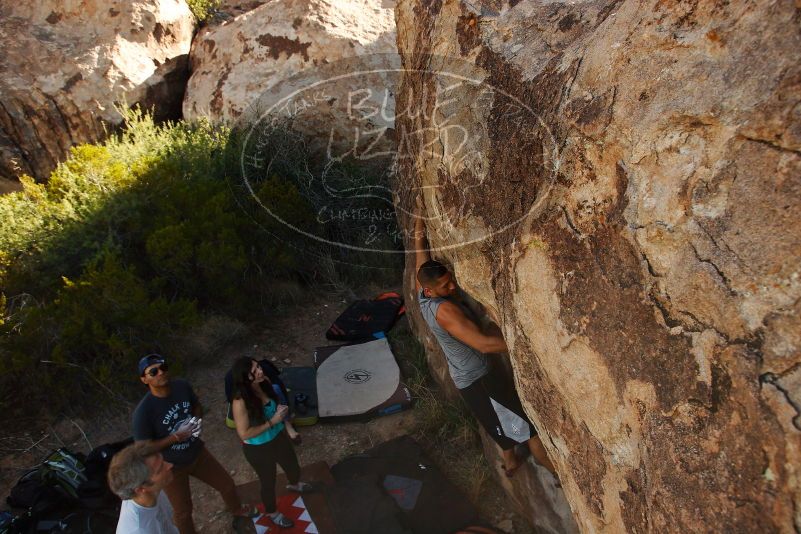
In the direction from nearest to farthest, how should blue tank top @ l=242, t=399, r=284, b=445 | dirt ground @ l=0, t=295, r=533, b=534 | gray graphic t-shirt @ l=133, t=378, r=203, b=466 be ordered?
gray graphic t-shirt @ l=133, t=378, r=203, b=466 < blue tank top @ l=242, t=399, r=284, b=445 < dirt ground @ l=0, t=295, r=533, b=534

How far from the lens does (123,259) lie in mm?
5367

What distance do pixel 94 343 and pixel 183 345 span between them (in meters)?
0.65

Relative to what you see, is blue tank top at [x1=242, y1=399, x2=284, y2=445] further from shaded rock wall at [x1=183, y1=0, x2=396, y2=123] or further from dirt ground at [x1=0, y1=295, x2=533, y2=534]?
shaded rock wall at [x1=183, y1=0, x2=396, y2=123]

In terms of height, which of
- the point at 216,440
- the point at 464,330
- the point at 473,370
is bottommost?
the point at 216,440

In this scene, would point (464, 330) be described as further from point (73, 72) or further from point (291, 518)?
point (73, 72)

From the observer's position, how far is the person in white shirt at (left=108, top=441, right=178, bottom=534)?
2377mm

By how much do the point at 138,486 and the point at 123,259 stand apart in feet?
11.2

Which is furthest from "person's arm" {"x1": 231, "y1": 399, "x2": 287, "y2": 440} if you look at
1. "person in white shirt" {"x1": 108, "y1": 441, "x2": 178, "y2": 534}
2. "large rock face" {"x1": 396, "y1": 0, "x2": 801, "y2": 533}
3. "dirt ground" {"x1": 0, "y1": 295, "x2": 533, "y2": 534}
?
→ "large rock face" {"x1": 396, "y1": 0, "x2": 801, "y2": 533}

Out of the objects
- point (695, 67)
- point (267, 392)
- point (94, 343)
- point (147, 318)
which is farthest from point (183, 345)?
point (695, 67)

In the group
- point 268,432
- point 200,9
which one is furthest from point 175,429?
point 200,9

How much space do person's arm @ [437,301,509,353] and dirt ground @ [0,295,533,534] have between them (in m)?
1.30

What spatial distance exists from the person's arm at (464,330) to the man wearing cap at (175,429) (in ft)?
4.61

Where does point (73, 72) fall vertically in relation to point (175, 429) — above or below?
above

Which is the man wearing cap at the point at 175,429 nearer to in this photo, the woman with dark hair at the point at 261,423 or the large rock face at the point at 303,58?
the woman with dark hair at the point at 261,423
